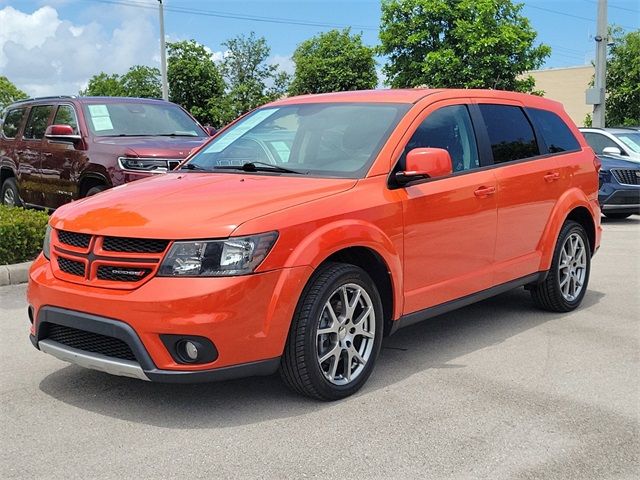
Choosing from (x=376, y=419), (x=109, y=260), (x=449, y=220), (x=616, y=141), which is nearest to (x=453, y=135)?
(x=449, y=220)

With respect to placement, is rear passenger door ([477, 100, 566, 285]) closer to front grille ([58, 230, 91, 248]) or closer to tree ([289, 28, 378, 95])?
front grille ([58, 230, 91, 248])

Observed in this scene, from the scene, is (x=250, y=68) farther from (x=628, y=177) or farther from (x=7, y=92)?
(x=7, y=92)

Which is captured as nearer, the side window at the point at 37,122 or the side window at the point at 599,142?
the side window at the point at 37,122

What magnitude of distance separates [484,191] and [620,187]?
8.30 meters

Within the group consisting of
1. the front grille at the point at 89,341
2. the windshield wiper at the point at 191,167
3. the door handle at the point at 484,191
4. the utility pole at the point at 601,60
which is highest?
the utility pole at the point at 601,60

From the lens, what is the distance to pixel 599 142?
13.5 meters

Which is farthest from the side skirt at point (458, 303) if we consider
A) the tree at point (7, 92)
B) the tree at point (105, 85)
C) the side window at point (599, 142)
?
the tree at point (7, 92)

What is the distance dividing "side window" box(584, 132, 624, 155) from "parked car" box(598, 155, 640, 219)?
754 millimetres

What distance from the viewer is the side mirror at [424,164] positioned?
4.36 metres

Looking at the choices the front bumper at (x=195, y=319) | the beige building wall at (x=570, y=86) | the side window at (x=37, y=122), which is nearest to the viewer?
the front bumper at (x=195, y=319)

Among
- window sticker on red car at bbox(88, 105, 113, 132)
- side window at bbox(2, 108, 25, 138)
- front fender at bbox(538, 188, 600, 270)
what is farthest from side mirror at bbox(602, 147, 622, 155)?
side window at bbox(2, 108, 25, 138)

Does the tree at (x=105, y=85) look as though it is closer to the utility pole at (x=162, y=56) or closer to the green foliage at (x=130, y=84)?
the green foliage at (x=130, y=84)

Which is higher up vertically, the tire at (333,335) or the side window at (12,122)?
the side window at (12,122)

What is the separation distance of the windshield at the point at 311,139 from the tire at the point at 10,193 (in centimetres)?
608
